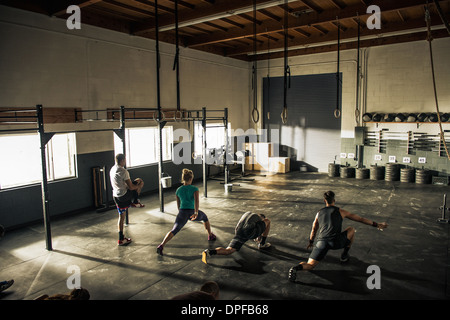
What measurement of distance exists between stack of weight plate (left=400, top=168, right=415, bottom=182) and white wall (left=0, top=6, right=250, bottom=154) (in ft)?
22.1

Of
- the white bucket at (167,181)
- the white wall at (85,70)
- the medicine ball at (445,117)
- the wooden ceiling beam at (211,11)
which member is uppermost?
the wooden ceiling beam at (211,11)

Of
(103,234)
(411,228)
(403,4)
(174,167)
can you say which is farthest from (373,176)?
(103,234)

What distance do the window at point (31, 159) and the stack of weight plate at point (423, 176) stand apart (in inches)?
377

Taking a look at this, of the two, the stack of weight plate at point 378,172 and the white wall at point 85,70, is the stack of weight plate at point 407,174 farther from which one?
the white wall at point 85,70

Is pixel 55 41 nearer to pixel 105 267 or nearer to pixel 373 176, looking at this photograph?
pixel 105 267

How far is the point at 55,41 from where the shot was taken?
6762 mm

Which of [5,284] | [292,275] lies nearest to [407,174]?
[292,275]

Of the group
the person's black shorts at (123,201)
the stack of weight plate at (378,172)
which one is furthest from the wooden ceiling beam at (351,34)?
the person's black shorts at (123,201)

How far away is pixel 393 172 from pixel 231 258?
7593 millimetres

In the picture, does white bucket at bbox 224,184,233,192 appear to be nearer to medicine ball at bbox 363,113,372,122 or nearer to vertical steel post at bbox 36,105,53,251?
vertical steel post at bbox 36,105,53,251

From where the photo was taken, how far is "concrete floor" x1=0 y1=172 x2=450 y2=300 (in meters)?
4.03

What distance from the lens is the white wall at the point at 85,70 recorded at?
243 inches
